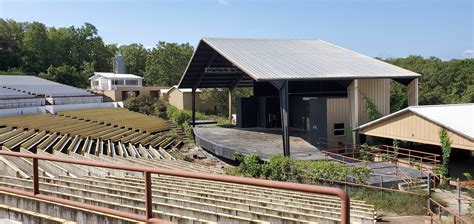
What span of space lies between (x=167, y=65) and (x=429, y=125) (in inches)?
2333

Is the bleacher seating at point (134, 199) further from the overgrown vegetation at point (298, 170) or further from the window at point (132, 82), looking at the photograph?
the window at point (132, 82)

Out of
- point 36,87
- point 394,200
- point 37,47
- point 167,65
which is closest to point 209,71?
point 394,200

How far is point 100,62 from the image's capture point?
292 feet

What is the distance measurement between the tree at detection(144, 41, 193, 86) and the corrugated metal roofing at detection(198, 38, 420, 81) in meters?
43.9

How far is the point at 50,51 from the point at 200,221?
81.5 meters

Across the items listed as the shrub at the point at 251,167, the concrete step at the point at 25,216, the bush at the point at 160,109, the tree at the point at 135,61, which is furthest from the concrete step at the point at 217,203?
the tree at the point at 135,61

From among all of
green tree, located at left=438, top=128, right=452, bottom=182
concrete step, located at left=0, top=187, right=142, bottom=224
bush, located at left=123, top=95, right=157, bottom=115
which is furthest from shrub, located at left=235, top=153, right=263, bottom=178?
bush, located at left=123, top=95, right=157, bottom=115

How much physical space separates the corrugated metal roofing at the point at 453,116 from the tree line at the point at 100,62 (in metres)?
25.3

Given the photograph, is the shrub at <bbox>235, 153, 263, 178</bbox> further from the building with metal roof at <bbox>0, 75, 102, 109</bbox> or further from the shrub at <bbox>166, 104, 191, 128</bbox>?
the building with metal roof at <bbox>0, 75, 102, 109</bbox>

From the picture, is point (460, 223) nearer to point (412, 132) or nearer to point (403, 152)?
point (412, 132)

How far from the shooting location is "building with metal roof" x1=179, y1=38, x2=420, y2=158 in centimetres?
2317

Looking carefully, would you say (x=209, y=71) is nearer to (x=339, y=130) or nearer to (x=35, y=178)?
(x=339, y=130)

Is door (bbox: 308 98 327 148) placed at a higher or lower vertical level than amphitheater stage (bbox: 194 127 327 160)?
higher

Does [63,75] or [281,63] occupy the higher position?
[63,75]
